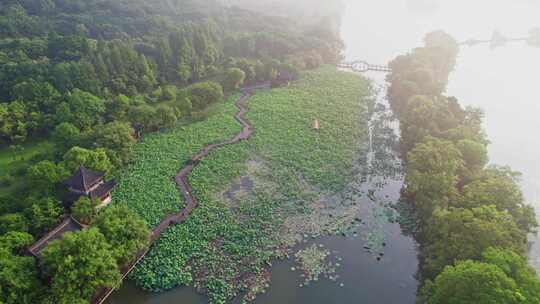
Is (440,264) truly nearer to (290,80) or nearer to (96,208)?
(96,208)

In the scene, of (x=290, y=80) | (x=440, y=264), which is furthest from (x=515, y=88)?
(x=440, y=264)

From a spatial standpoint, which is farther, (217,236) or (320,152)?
(320,152)

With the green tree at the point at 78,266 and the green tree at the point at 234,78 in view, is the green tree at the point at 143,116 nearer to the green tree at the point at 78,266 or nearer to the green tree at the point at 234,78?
the green tree at the point at 234,78

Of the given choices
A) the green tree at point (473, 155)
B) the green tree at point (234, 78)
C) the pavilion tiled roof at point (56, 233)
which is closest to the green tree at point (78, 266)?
the pavilion tiled roof at point (56, 233)

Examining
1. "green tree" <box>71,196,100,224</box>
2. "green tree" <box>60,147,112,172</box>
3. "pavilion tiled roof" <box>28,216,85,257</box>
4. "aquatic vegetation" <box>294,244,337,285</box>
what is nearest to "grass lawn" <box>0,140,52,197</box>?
"green tree" <box>60,147,112,172</box>

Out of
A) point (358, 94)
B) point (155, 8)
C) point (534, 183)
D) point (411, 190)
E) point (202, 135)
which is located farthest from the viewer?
point (155, 8)

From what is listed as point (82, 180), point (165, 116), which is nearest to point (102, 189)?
point (82, 180)
